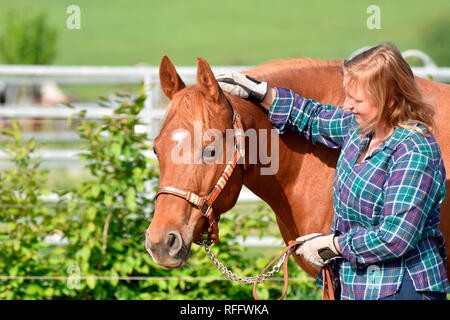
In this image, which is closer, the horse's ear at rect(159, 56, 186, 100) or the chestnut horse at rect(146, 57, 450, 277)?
the chestnut horse at rect(146, 57, 450, 277)

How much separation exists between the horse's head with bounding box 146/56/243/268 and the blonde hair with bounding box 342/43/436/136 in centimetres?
57

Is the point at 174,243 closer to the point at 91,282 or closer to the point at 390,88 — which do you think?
the point at 390,88

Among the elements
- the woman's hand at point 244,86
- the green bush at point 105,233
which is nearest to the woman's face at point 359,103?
the woman's hand at point 244,86

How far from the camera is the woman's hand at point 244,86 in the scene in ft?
7.83

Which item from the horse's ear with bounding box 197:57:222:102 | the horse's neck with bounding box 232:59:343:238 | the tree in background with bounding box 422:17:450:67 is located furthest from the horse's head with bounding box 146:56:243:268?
the tree in background with bounding box 422:17:450:67

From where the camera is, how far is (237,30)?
4788 centimetres

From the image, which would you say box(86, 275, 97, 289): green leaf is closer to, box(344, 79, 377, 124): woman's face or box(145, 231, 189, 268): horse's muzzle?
box(145, 231, 189, 268): horse's muzzle

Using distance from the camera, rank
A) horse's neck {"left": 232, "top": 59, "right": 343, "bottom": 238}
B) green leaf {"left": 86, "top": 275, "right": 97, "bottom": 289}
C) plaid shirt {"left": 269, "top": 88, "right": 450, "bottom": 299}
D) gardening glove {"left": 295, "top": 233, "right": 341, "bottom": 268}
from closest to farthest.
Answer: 1. plaid shirt {"left": 269, "top": 88, "right": 450, "bottom": 299}
2. gardening glove {"left": 295, "top": 233, "right": 341, "bottom": 268}
3. horse's neck {"left": 232, "top": 59, "right": 343, "bottom": 238}
4. green leaf {"left": 86, "top": 275, "right": 97, "bottom": 289}

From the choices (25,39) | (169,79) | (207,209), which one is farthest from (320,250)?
(25,39)

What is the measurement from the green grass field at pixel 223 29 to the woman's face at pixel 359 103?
38567 mm

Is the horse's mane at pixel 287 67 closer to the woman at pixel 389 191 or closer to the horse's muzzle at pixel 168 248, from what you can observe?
the woman at pixel 389 191

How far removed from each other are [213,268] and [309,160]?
1655 mm

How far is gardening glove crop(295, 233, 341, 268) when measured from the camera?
1.97 meters
